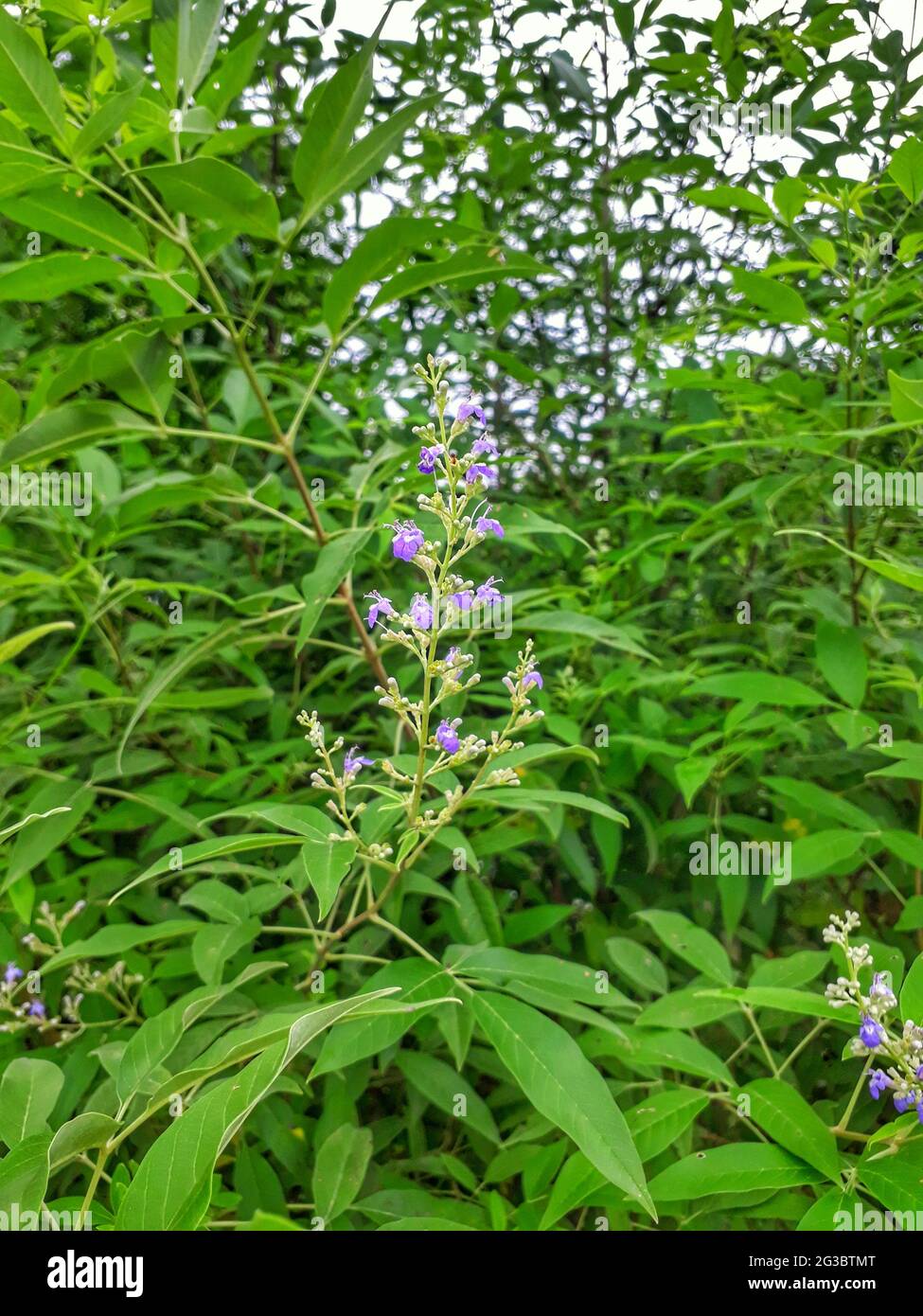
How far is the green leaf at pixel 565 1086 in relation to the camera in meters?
0.97

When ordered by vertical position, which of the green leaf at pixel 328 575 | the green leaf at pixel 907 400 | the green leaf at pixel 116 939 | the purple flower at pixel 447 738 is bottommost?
the green leaf at pixel 116 939

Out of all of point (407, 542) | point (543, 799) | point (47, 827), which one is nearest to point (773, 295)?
point (407, 542)

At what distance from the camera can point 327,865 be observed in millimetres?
1043

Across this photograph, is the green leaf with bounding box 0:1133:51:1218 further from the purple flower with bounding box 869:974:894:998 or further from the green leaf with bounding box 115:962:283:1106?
the purple flower with bounding box 869:974:894:998

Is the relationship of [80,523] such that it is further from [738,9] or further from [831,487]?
[738,9]

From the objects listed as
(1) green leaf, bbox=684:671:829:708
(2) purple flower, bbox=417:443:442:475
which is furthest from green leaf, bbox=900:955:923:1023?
(2) purple flower, bbox=417:443:442:475

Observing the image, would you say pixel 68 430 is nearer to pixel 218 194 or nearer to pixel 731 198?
pixel 218 194

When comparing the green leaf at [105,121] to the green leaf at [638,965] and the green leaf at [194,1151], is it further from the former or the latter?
the green leaf at [638,965]

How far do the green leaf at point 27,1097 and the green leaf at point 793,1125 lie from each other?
0.91 metres

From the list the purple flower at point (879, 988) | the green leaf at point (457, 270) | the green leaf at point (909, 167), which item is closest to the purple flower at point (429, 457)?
the green leaf at point (457, 270)

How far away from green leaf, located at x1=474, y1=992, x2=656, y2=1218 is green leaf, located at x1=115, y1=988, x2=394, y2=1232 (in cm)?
24

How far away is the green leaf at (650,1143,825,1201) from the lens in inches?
43.5

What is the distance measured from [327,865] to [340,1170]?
0.51 metres

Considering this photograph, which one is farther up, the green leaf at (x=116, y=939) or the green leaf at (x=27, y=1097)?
the green leaf at (x=116, y=939)
